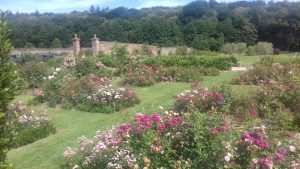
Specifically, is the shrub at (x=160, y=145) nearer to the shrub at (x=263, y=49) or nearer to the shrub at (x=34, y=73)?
the shrub at (x=34, y=73)

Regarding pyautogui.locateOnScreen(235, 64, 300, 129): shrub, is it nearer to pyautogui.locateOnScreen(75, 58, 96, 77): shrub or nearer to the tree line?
pyautogui.locateOnScreen(75, 58, 96, 77): shrub

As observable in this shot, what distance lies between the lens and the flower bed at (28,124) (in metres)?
8.41

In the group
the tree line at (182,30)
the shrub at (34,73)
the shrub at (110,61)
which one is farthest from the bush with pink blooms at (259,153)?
the tree line at (182,30)

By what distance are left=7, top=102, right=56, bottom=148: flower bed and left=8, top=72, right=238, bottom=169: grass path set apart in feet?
0.53

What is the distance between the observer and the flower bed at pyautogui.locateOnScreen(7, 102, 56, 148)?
27.6ft

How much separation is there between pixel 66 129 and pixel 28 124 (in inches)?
33.9

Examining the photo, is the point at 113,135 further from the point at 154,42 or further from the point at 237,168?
the point at 154,42

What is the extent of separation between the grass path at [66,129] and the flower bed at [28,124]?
162mm

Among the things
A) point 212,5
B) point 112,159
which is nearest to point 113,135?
point 112,159

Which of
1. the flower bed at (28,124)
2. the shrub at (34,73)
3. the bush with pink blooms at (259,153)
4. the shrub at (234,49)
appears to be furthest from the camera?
the shrub at (234,49)

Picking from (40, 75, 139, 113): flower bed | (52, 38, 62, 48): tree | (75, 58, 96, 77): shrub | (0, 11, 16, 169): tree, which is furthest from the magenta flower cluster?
(52, 38, 62, 48): tree

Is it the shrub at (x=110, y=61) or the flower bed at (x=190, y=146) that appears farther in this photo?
the shrub at (x=110, y=61)

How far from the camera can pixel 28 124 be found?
9156 millimetres

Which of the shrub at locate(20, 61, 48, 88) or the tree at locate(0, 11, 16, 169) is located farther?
the shrub at locate(20, 61, 48, 88)
